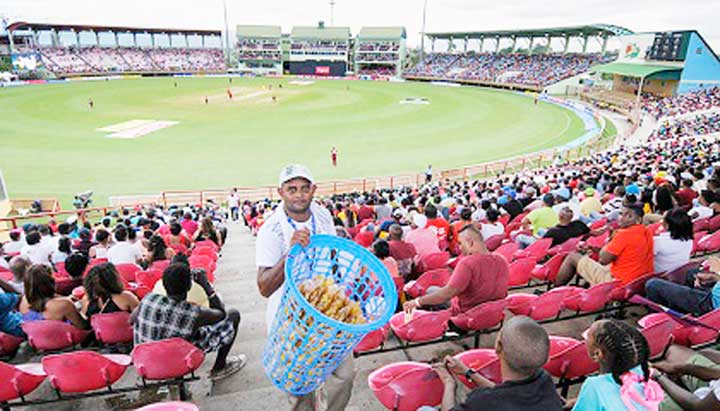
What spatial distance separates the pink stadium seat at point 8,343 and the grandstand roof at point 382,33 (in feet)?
314

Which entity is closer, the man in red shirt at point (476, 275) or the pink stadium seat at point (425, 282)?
the man in red shirt at point (476, 275)

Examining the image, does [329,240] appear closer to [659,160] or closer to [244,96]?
[659,160]

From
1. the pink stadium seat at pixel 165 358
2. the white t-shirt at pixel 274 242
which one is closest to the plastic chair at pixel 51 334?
the pink stadium seat at pixel 165 358

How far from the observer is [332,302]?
232 centimetres

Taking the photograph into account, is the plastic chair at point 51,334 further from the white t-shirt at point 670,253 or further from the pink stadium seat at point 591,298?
the white t-shirt at point 670,253

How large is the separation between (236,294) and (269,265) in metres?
4.16

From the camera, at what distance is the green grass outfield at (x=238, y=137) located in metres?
20.8

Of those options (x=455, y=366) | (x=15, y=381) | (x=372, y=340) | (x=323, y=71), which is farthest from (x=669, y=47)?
(x=323, y=71)

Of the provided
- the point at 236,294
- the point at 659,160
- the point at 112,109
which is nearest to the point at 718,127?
the point at 659,160

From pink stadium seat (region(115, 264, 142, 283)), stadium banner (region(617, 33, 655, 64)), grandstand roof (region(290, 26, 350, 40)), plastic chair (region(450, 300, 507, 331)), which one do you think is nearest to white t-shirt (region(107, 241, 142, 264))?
pink stadium seat (region(115, 264, 142, 283))

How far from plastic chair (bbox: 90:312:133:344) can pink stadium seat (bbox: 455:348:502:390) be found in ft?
10.1

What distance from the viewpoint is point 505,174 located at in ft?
69.8

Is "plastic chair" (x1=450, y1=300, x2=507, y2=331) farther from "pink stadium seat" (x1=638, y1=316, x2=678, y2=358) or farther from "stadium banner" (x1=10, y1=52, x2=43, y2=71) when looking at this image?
"stadium banner" (x1=10, y1=52, x2=43, y2=71)

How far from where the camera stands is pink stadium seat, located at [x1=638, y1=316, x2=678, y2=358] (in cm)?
327
